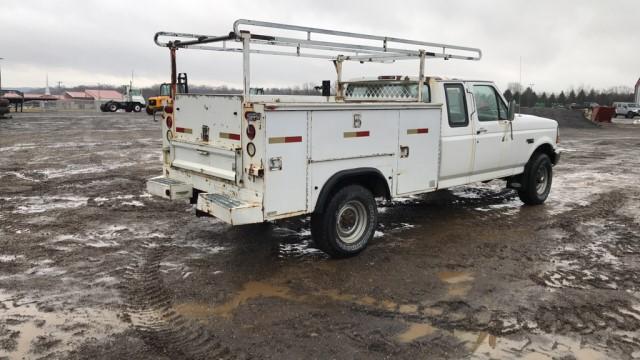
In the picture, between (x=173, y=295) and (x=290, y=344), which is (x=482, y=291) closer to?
(x=290, y=344)

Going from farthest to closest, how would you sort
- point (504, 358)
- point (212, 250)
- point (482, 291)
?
point (212, 250)
point (482, 291)
point (504, 358)

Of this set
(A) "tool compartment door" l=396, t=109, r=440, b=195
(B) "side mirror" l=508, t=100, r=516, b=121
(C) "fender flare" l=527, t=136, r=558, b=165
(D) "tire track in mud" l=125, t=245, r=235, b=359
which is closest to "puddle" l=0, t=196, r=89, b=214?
(D) "tire track in mud" l=125, t=245, r=235, b=359

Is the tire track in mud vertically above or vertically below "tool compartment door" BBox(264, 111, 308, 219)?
below

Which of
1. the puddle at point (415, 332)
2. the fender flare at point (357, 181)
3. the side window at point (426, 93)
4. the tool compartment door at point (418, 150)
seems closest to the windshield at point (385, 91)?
A: the side window at point (426, 93)

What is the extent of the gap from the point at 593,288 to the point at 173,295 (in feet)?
13.7

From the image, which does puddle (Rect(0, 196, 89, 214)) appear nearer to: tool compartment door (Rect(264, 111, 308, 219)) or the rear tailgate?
the rear tailgate

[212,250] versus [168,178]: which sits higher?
[168,178]

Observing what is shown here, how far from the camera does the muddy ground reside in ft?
13.7

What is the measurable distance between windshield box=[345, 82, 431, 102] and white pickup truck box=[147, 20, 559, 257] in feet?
0.05

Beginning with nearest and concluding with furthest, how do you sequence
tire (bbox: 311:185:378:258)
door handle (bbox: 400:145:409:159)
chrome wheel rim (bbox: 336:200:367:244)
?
tire (bbox: 311:185:378:258)
chrome wheel rim (bbox: 336:200:367:244)
door handle (bbox: 400:145:409:159)

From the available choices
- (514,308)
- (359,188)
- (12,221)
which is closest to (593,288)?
(514,308)

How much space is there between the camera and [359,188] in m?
6.09

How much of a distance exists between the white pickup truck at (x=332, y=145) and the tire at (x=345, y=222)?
0.01 meters

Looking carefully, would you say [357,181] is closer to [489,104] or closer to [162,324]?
[162,324]
